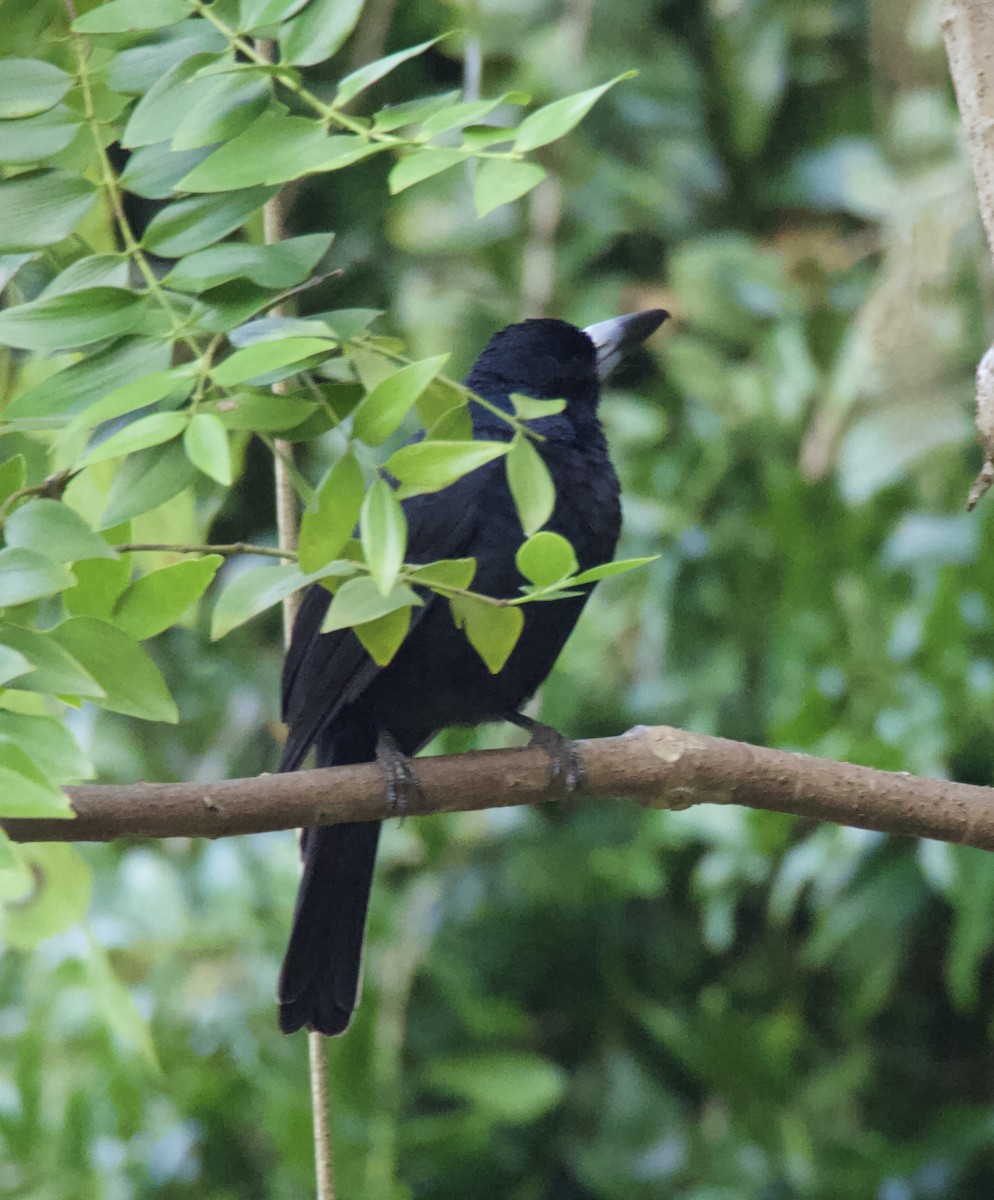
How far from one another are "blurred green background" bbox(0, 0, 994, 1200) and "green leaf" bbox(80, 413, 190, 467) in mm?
1371

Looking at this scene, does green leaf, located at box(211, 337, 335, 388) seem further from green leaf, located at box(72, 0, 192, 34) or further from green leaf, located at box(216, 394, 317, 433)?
green leaf, located at box(72, 0, 192, 34)

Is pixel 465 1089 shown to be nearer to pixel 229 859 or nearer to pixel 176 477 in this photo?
pixel 229 859

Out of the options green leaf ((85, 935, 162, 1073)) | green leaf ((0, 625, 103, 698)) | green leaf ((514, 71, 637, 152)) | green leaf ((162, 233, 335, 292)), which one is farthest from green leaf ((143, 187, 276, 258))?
green leaf ((85, 935, 162, 1073))

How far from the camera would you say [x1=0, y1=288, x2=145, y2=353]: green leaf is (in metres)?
1.05

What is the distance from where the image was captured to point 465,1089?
2.65 metres

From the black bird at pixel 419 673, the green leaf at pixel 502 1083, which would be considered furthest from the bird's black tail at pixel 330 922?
the green leaf at pixel 502 1083

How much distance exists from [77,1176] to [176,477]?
1848 millimetres

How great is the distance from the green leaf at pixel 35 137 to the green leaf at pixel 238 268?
0.41 ft

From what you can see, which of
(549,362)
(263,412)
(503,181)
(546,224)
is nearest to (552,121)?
(503,181)

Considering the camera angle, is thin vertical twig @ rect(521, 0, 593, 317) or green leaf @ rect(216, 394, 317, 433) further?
thin vertical twig @ rect(521, 0, 593, 317)

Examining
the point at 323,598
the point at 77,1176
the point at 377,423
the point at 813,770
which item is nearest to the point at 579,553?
the point at 323,598

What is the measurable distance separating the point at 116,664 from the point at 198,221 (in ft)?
1.15

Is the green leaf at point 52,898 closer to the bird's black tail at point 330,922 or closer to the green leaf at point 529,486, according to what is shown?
the bird's black tail at point 330,922

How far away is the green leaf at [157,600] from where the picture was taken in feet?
3.69
